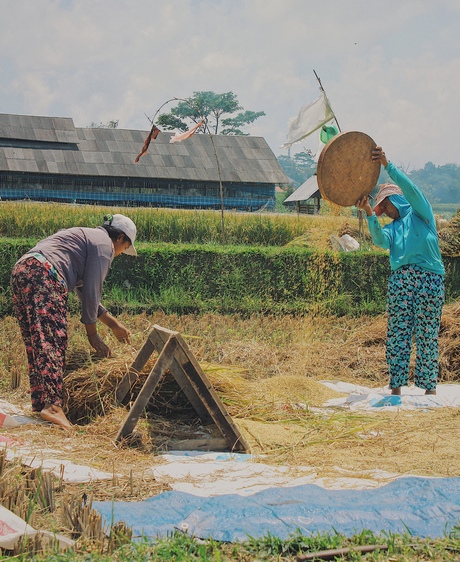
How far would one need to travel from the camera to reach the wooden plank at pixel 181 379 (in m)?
4.45

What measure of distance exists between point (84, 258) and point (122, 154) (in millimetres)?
21852

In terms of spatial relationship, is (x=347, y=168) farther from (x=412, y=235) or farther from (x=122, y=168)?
(x=122, y=168)

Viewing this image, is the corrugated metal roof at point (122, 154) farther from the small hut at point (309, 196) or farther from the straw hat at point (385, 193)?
the straw hat at point (385, 193)

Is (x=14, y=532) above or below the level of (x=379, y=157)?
below

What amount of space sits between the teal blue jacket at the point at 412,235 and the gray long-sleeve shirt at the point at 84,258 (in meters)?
2.23

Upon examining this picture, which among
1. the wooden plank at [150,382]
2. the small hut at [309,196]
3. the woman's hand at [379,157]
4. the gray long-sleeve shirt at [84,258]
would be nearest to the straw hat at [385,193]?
the woman's hand at [379,157]

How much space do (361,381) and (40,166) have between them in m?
19.5

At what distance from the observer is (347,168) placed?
623cm

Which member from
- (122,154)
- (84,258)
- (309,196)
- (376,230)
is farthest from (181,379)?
(309,196)

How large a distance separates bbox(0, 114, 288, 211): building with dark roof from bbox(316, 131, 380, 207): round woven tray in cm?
1903

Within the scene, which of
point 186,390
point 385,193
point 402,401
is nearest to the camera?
point 186,390

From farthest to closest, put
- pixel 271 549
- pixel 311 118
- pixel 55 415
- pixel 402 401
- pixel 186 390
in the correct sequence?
pixel 311 118, pixel 402 401, pixel 55 415, pixel 186 390, pixel 271 549

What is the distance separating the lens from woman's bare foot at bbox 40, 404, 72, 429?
15.6 feet

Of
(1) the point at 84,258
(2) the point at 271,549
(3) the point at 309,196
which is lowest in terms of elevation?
(2) the point at 271,549
